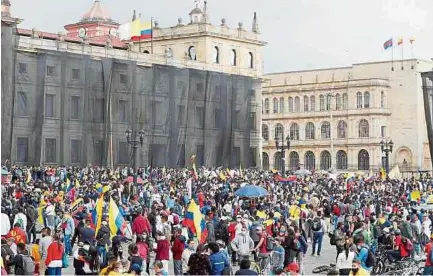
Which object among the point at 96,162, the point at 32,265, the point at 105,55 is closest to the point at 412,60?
the point at 105,55

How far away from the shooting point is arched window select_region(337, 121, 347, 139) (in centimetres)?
8374

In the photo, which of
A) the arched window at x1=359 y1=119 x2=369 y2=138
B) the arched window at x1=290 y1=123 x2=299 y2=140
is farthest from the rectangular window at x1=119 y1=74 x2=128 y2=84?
the arched window at x1=290 y1=123 x2=299 y2=140

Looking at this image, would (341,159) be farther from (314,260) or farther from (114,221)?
(114,221)

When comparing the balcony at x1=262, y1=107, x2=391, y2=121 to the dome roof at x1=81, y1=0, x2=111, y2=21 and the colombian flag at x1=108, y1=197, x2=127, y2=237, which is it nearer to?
the dome roof at x1=81, y1=0, x2=111, y2=21

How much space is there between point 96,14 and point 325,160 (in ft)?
76.0

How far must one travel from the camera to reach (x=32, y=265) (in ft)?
45.6

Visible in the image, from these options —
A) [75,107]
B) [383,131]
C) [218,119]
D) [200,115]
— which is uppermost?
[383,131]

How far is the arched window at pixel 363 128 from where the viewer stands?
270 feet

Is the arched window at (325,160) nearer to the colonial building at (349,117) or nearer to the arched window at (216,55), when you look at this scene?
the colonial building at (349,117)

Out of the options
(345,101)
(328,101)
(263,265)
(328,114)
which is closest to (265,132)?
(328,114)

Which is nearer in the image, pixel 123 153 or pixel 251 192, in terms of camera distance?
pixel 251 192

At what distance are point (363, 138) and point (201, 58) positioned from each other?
19.0 metres

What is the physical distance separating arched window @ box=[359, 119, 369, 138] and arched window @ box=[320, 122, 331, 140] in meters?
3.01

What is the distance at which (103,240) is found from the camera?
17281mm
